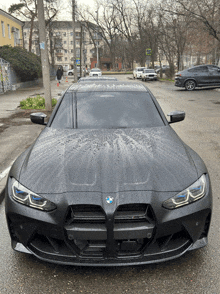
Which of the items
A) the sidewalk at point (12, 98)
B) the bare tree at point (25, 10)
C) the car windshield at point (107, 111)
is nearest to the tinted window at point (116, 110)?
the car windshield at point (107, 111)

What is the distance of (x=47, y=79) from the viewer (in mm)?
12492

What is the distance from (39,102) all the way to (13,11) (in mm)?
33464

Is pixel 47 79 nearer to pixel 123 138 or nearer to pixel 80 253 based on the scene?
pixel 123 138

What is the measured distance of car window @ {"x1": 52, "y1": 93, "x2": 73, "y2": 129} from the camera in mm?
4063

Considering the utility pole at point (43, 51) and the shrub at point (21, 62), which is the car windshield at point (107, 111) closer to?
the utility pole at point (43, 51)

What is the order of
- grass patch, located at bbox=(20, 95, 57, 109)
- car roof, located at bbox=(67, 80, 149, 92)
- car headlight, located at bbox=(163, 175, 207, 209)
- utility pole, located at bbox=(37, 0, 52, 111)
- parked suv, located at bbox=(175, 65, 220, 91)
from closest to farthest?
car headlight, located at bbox=(163, 175, 207, 209) → car roof, located at bbox=(67, 80, 149, 92) → utility pole, located at bbox=(37, 0, 52, 111) → grass patch, located at bbox=(20, 95, 57, 109) → parked suv, located at bbox=(175, 65, 220, 91)

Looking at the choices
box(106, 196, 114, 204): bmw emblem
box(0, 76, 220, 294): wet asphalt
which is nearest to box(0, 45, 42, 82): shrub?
box(0, 76, 220, 294): wet asphalt

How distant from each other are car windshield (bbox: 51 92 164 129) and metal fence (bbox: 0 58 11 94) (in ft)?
63.9

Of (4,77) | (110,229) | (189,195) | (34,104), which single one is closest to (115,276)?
(110,229)

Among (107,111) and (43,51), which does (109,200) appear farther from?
(43,51)

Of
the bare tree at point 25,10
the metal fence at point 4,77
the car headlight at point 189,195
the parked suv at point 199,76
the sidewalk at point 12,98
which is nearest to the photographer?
the car headlight at point 189,195

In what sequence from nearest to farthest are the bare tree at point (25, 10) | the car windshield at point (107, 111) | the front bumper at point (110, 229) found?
the front bumper at point (110, 229) < the car windshield at point (107, 111) < the bare tree at point (25, 10)

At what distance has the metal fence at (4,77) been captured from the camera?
73.7 ft

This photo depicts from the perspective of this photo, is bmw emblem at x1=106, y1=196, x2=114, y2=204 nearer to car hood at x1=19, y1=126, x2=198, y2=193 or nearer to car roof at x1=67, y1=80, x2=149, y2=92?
car hood at x1=19, y1=126, x2=198, y2=193
